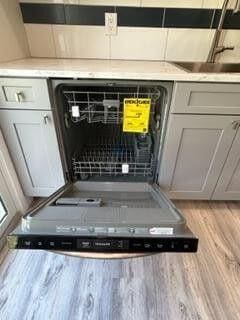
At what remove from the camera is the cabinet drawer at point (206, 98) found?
38.9 inches

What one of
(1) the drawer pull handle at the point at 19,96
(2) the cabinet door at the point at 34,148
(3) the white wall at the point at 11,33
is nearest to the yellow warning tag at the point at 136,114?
(2) the cabinet door at the point at 34,148

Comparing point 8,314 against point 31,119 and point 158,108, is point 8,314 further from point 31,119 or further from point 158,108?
point 158,108

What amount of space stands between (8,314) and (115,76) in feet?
4.04

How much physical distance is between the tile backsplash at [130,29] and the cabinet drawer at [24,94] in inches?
24.6

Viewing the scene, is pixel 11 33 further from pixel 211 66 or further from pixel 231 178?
pixel 231 178

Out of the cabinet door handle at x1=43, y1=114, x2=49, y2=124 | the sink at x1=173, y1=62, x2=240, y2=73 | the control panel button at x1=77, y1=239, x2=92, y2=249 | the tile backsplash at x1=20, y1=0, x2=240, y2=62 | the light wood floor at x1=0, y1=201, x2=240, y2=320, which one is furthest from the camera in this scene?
the sink at x1=173, y1=62, x2=240, y2=73

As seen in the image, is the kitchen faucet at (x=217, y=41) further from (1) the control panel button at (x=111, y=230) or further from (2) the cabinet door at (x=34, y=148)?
(1) the control panel button at (x=111, y=230)

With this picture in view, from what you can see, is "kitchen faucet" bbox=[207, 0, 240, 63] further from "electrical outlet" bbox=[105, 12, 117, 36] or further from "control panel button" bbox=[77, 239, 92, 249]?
"control panel button" bbox=[77, 239, 92, 249]

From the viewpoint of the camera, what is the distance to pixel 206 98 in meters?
1.02

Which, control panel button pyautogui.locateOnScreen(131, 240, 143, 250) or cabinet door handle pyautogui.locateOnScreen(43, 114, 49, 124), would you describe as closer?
control panel button pyautogui.locateOnScreen(131, 240, 143, 250)

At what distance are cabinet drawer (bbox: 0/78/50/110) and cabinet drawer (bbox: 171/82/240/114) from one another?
0.67m

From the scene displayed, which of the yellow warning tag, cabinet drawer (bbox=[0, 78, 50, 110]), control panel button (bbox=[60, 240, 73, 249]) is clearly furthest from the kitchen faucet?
control panel button (bbox=[60, 240, 73, 249])

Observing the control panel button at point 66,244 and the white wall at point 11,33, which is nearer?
the control panel button at point 66,244

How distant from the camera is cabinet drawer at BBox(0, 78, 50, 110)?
969 mm
